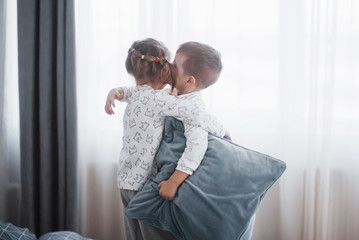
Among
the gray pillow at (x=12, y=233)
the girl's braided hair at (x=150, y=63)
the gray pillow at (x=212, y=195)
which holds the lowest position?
the gray pillow at (x=12, y=233)

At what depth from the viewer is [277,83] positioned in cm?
173

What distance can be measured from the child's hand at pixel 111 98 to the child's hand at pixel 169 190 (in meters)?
0.39

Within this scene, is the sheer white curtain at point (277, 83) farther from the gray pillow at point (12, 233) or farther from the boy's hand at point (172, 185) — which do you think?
the boy's hand at point (172, 185)

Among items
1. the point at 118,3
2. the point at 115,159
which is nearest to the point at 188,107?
the point at 115,159

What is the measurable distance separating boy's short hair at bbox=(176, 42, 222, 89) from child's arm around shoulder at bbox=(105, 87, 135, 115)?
28 centimetres

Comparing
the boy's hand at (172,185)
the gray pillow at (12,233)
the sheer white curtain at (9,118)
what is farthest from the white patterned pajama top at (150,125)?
the sheer white curtain at (9,118)

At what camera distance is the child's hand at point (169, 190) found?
100cm

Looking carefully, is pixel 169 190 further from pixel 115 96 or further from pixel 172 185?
pixel 115 96

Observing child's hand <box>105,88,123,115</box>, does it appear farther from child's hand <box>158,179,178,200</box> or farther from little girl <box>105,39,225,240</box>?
child's hand <box>158,179,178,200</box>

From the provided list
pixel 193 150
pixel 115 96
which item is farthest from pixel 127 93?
pixel 193 150

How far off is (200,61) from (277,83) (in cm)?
76

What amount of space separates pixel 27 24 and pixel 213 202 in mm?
1528

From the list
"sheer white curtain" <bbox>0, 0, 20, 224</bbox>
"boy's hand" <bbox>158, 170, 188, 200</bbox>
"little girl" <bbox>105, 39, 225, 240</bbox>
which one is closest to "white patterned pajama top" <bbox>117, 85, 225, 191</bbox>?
"little girl" <bbox>105, 39, 225, 240</bbox>

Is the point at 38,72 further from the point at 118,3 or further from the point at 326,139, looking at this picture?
the point at 326,139
